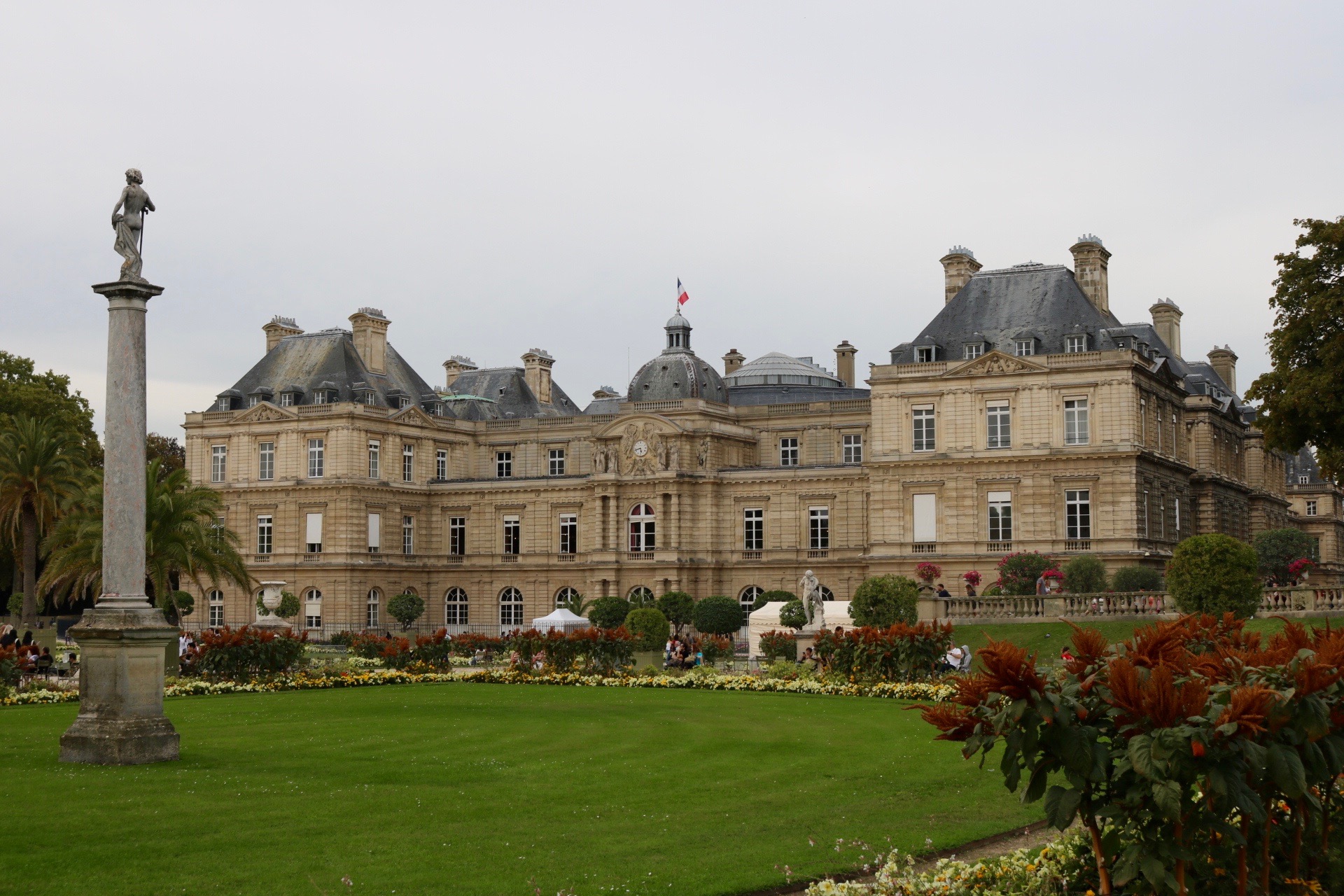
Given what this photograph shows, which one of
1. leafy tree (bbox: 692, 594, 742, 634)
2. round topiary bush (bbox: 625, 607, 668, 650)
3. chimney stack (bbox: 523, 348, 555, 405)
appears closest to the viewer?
round topiary bush (bbox: 625, 607, 668, 650)

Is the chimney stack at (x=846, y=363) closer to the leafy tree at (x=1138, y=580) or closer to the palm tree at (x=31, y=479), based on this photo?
the leafy tree at (x=1138, y=580)

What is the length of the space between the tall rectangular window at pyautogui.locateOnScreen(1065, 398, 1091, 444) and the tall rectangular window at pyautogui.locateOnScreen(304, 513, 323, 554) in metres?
35.5

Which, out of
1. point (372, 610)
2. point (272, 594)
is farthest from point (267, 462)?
point (372, 610)

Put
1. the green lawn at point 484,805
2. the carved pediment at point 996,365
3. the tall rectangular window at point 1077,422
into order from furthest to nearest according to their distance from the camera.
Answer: the carved pediment at point 996,365
the tall rectangular window at point 1077,422
the green lawn at point 484,805

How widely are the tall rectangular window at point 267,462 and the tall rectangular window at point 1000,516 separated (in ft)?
116

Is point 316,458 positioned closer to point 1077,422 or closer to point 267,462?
point 267,462

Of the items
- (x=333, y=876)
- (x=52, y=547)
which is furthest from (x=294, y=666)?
(x=333, y=876)

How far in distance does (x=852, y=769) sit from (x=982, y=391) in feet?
135

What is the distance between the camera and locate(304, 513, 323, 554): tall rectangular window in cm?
7144

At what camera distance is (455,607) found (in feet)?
243

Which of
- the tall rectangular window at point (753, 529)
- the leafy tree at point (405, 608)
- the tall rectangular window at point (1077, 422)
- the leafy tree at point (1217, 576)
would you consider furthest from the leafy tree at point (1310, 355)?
the leafy tree at point (405, 608)

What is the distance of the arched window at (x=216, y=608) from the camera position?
7319 centimetres

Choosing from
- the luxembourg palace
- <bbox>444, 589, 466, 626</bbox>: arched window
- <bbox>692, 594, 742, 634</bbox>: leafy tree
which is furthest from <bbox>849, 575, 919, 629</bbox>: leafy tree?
<bbox>444, 589, 466, 626</bbox>: arched window

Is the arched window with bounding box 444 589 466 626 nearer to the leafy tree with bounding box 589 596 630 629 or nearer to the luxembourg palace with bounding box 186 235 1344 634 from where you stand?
the luxembourg palace with bounding box 186 235 1344 634
